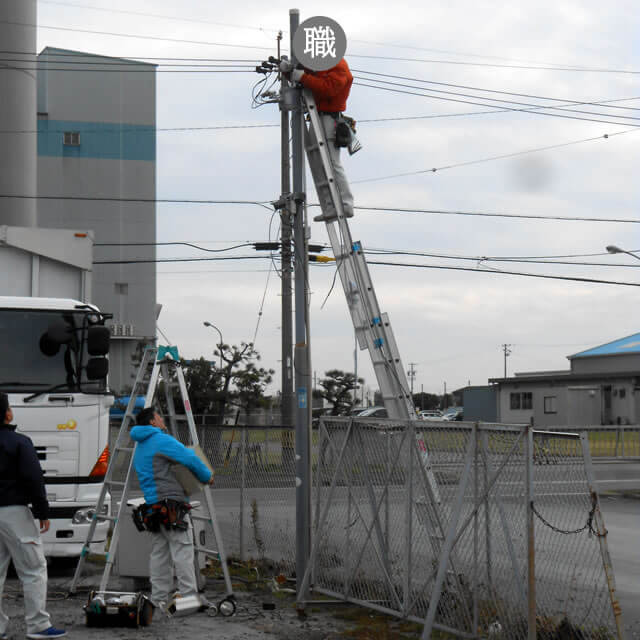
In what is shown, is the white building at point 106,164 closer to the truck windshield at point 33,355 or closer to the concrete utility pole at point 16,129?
the concrete utility pole at point 16,129

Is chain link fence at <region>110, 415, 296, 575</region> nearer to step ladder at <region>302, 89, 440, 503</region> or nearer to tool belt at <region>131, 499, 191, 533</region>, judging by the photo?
step ladder at <region>302, 89, 440, 503</region>

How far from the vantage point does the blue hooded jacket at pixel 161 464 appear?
8969mm

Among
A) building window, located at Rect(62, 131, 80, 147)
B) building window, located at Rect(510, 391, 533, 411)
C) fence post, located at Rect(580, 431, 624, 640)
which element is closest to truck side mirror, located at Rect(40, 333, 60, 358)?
fence post, located at Rect(580, 431, 624, 640)

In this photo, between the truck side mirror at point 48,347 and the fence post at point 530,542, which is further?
the truck side mirror at point 48,347

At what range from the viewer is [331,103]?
1122cm

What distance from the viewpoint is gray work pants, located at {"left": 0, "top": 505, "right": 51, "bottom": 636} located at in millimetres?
7961

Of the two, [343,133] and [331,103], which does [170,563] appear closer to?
[343,133]

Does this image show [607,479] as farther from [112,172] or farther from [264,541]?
[112,172]

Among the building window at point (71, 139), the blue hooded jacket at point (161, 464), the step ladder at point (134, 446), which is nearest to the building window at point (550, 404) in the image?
the building window at point (71, 139)

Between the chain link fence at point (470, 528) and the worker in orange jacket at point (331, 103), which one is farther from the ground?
the worker in orange jacket at point (331, 103)

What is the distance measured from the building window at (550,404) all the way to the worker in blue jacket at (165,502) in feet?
182

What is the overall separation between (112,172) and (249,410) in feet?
77.2

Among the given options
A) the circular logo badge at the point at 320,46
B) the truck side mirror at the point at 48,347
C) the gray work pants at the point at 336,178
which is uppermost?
the circular logo badge at the point at 320,46

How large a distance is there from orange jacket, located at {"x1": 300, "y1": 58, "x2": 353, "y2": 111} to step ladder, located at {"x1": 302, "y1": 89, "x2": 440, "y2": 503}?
119 mm
